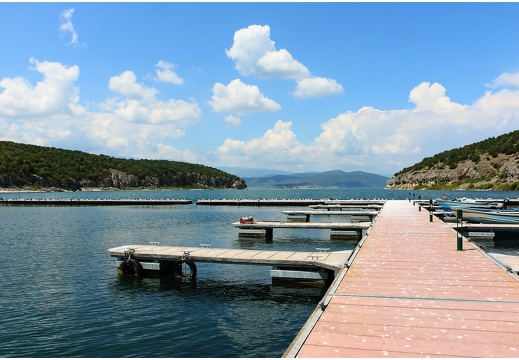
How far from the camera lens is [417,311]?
10484mm

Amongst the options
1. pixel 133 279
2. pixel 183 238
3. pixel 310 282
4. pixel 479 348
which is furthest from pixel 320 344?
pixel 183 238

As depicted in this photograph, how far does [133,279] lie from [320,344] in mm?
16285

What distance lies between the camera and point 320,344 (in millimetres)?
8383

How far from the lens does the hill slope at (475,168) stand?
5477 inches

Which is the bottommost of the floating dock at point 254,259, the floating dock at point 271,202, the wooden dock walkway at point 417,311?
the floating dock at point 254,259

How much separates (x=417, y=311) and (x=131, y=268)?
55.1 ft

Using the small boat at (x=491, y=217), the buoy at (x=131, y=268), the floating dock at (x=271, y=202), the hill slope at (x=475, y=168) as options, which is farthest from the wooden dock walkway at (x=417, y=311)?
the hill slope at (x=475, y=168)

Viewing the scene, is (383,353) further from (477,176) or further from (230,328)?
(477,176)

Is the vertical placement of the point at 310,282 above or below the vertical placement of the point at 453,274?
below

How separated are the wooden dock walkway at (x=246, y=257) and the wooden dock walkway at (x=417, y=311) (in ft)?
8.10

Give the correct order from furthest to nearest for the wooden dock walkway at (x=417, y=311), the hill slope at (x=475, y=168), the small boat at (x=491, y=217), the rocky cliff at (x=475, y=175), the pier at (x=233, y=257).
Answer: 1. the hill slope at (x=475, y=168)
2. the rocky cliff at (x=475, y=175)
3. the small boat at (x=491, y=217)
4. the pier at (x=233, y=257)
5. the wooden dock walkway at (x=417, y=311)

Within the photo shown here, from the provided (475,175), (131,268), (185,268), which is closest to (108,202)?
(131,268)

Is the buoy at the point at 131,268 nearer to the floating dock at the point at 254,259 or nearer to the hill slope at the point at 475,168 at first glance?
the floating dock at the point at 254,259

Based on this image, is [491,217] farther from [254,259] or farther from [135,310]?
[135,310]
